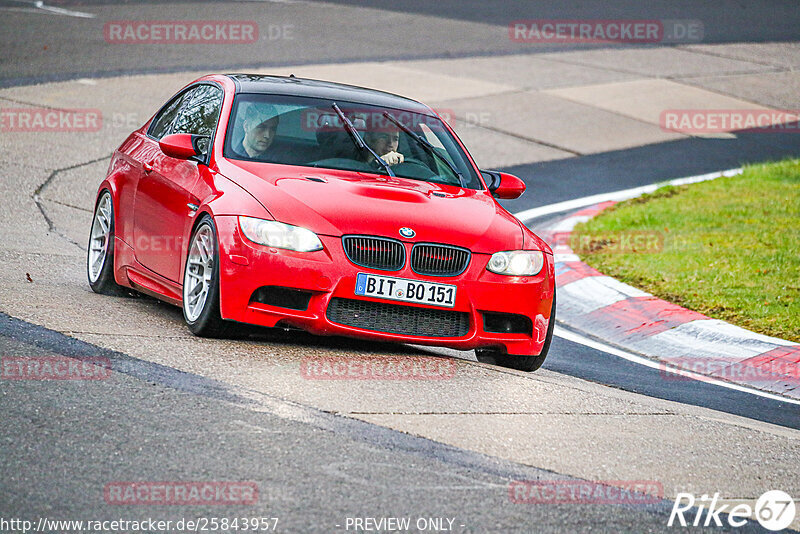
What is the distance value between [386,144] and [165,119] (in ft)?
5.63

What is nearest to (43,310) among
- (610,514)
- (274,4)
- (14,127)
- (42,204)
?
(610,514)

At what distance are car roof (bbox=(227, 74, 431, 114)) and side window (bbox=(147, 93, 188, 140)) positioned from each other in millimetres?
557

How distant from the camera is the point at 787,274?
10445mm

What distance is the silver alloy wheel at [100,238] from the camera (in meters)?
8.27

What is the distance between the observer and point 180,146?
24.0 ft

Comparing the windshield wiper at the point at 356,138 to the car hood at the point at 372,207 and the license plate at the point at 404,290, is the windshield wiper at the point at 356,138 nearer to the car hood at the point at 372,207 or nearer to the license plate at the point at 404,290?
the car hood at the point at 372,207

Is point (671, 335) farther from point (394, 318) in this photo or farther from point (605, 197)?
point (605, 197)

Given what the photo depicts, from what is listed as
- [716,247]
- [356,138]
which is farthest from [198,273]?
[716,247]

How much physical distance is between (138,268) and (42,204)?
4.29 m

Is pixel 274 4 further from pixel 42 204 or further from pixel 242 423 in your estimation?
pixel 242 423

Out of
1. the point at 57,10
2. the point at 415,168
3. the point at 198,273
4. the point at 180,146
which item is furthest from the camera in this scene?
the point at 57,10

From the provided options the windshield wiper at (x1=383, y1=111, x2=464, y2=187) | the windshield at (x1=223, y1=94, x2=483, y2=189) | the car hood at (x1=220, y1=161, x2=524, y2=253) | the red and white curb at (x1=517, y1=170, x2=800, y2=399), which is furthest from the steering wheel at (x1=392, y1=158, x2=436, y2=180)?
the red and white curb at (x1=517, y1=170, x2=800, y2=399)

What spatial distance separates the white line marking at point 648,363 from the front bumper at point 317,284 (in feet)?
6.67

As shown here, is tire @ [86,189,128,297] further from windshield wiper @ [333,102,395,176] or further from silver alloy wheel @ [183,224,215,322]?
windshield wiper @ [333,102,395,176]
